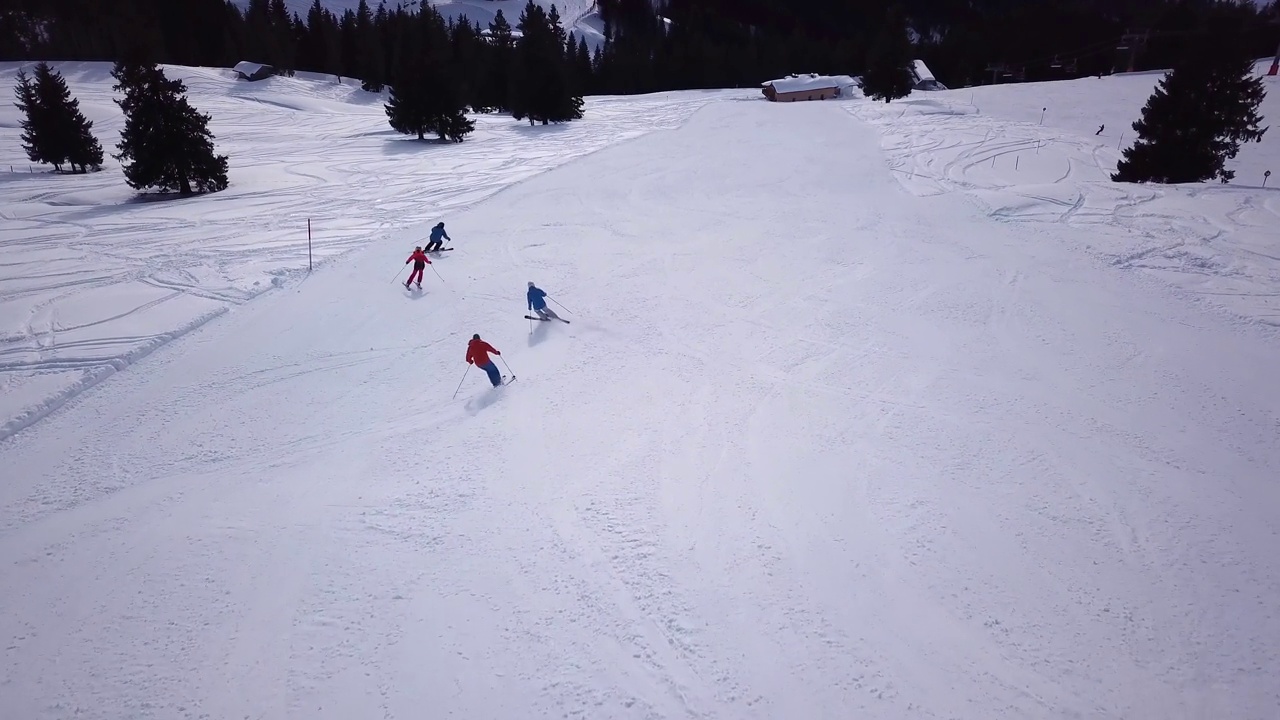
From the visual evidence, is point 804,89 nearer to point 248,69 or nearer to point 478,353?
point 248,69

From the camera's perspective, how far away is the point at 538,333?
1341cm

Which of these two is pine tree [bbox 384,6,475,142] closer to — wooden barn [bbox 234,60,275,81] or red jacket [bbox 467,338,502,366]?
wooden barn [bbox 234,60,275,81]

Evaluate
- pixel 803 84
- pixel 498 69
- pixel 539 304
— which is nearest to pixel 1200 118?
pixel 539 304

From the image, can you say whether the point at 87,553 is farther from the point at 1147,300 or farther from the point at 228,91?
the point at 228,91

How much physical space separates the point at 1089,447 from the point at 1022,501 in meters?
2.01

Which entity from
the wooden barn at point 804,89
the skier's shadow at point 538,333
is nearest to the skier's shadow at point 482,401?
the skier's shadow at point 538,333

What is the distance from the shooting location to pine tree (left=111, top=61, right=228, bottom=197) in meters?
24.5

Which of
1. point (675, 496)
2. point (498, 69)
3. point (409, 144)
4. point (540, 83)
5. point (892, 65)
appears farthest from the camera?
point (498, 69)

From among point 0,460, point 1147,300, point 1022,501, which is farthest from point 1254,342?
point 0,460

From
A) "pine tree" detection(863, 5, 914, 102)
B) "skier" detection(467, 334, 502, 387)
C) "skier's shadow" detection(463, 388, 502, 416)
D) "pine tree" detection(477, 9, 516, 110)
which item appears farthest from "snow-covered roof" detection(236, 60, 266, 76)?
"skier's shadow" detection(463, 388, 502, 416)

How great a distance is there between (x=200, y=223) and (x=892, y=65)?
4953 centimetres

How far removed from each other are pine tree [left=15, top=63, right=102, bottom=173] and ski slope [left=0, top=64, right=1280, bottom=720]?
17279 millimetres

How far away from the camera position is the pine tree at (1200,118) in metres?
22.4

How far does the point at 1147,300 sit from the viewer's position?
1354 centimetres
